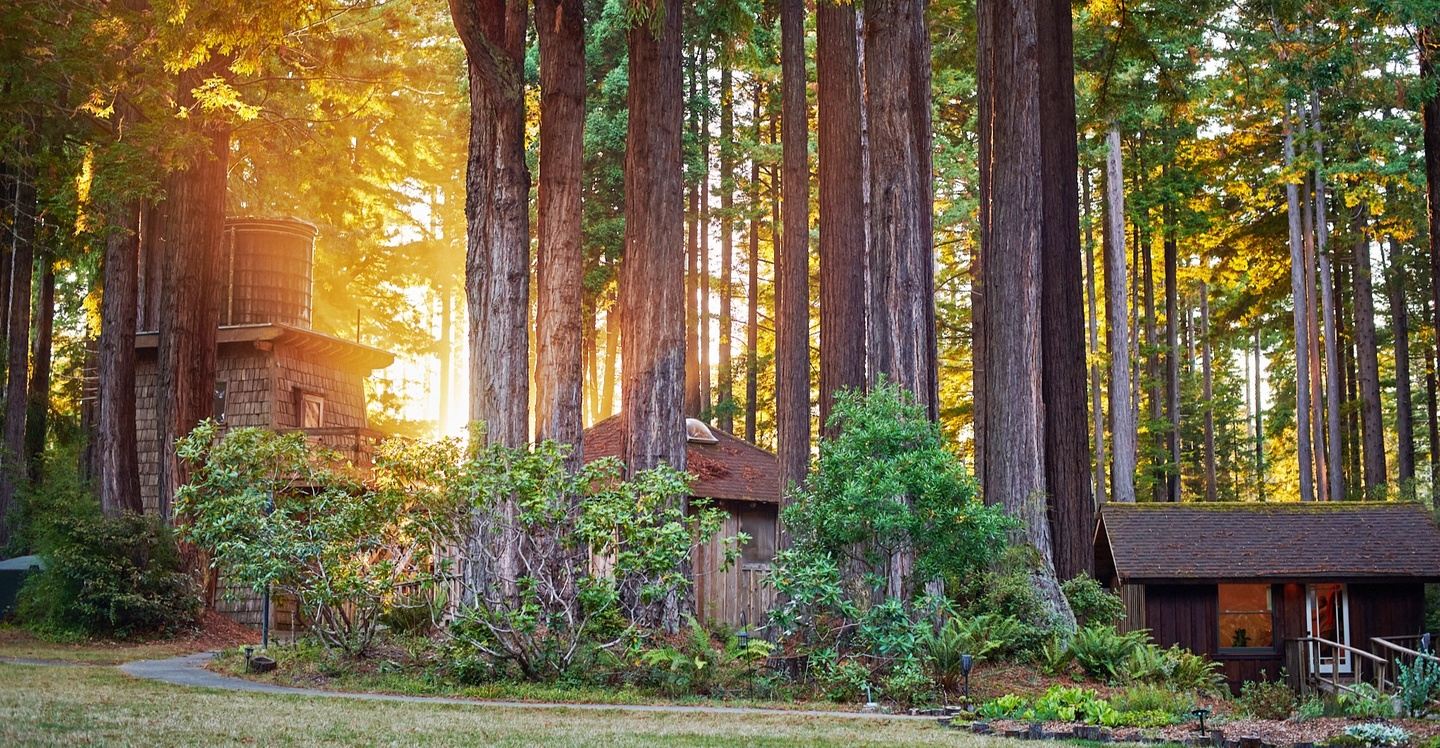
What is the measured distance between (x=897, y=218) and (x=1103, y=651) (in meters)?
6.77

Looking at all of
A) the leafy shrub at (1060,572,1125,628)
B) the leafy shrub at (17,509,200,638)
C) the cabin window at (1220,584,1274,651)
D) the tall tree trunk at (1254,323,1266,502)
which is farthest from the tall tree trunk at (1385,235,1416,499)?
the leafy shrub at (17,509,200,638)

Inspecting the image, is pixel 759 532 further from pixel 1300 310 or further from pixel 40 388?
pixel 40 388

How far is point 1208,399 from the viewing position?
43938 mm

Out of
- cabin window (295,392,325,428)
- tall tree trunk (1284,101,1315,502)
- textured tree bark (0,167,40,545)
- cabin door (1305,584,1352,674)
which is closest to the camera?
cabin door (1305,584,1352,674)

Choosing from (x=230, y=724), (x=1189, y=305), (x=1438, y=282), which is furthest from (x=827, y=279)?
(x=1189, y=305)

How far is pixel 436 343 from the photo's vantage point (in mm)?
56031

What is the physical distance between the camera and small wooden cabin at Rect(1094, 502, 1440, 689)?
24.3 metres

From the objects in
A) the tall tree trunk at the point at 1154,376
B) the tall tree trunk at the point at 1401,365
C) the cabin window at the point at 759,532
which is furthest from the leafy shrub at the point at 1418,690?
the tall tree trunk at the point at 1154,376

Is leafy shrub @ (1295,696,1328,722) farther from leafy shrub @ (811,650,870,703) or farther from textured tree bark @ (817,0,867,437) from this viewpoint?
textured tree bark @ (817,0,867,437)

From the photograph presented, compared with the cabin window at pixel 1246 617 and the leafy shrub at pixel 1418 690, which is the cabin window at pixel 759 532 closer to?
the cabin window at pixel 1246 617

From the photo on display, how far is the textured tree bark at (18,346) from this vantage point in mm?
28438

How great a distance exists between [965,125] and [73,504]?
78.6 ft

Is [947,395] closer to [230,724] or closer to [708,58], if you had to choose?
[708,58]

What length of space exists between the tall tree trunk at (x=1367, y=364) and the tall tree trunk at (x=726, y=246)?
16.1 meters
